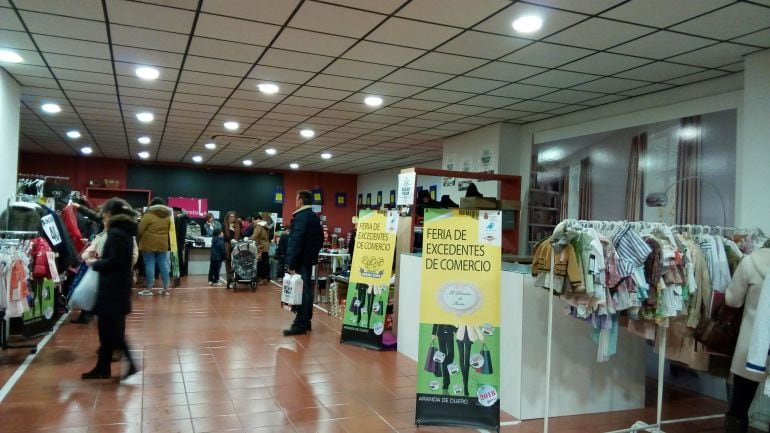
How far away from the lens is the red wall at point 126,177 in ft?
44.1

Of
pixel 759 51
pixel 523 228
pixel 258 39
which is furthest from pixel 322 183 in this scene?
pixel 759 51

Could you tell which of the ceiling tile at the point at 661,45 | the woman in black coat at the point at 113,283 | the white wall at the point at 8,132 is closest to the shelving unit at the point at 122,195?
the white wall at the point at 8,132

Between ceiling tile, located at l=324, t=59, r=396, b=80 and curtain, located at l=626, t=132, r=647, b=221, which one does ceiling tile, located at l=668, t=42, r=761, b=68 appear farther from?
ceiling tile, located at l=324, t=59, r=396, b=80

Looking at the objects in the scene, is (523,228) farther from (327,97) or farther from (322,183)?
(322,183)

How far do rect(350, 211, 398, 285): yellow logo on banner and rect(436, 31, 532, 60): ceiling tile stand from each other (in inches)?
71.9

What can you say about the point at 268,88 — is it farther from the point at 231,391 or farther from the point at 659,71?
the point at 659,71

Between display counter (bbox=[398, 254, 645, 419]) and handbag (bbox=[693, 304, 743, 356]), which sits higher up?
handbag (bbox=[693, 304, 743, 356])

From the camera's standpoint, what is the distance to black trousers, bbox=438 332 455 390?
3518mm

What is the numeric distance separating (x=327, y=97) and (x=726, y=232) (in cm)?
443

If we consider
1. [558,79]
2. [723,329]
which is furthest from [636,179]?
[723,329]

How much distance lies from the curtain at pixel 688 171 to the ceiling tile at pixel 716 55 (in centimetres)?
78

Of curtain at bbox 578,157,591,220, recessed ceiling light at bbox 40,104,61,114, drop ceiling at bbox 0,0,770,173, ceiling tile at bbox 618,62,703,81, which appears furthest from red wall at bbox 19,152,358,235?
ceiling tile at bbox 618,62,703,81

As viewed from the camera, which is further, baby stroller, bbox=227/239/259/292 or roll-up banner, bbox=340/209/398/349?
baby stroller, bbox=227/239/259/292

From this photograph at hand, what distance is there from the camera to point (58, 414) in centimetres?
342
